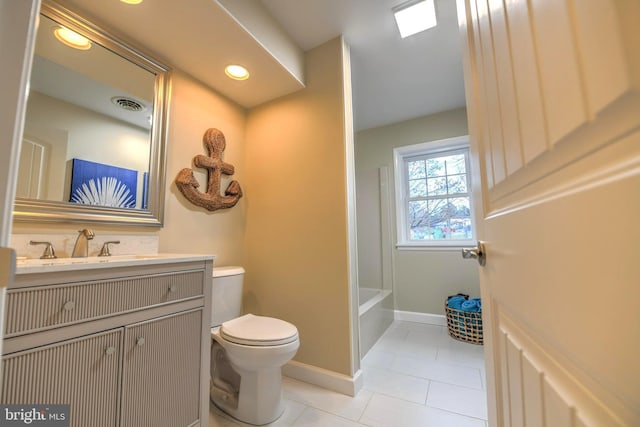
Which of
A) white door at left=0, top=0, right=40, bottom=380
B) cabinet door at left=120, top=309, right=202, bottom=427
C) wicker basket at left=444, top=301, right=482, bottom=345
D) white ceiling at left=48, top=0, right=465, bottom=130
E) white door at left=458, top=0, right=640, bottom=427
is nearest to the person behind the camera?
white door at left=458, top=0, right=640, bottom=427

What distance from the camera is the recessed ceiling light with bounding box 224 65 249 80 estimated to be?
1.74m

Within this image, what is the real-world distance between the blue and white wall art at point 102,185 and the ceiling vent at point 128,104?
1.21 ft

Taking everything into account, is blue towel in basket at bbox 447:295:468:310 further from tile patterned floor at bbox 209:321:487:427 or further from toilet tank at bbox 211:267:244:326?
toilet tank at bbox 211:267:244:326

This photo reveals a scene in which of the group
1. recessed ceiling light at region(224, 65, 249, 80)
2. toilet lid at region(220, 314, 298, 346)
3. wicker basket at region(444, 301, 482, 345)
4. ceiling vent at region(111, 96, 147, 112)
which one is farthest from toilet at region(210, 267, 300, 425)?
wicker basket at region(444, 301, 482, 345)

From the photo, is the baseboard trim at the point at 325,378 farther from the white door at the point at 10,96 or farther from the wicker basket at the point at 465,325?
the white door at the point at 10,96

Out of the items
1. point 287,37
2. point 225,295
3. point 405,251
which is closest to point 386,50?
point 287,37

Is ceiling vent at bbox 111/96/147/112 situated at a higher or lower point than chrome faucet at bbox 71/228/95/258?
higher

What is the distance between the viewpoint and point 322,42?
6.27 feet

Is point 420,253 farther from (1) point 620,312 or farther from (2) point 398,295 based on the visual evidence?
(1) point 620,312

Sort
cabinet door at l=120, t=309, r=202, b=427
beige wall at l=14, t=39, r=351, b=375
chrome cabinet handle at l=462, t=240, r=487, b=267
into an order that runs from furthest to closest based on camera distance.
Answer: beige wall at l=14, t=39, r=351, b=375, cabinet door at l=120, t=309, r=202, b=427, chrome cabinet handle at l=462, t=240, r=487, b=267

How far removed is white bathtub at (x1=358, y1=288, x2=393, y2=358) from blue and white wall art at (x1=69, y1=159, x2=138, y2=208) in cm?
173

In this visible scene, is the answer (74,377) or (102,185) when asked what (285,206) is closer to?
(102,185)

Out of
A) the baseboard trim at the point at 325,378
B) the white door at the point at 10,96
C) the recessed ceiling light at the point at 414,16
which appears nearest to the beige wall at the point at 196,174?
the baseboard trim at the point at 325,378

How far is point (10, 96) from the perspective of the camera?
40cm
